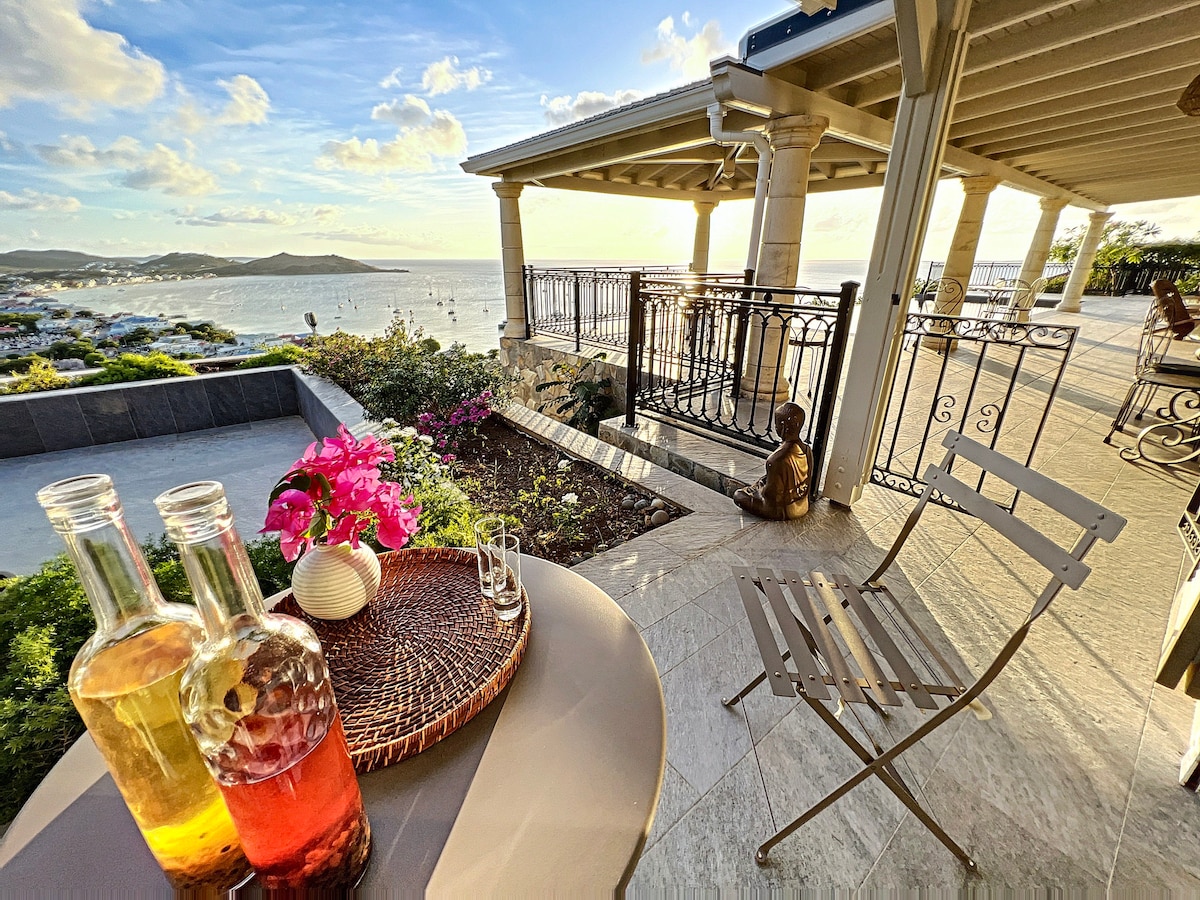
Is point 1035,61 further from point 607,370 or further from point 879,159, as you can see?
point 607,370

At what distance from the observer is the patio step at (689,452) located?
3133 millimetres

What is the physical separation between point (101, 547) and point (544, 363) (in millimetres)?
6472

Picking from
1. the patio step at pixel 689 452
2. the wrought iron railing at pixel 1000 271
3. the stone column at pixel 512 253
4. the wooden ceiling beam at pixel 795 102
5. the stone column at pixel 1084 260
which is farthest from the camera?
the wrought iron railing at pixel 1000 271

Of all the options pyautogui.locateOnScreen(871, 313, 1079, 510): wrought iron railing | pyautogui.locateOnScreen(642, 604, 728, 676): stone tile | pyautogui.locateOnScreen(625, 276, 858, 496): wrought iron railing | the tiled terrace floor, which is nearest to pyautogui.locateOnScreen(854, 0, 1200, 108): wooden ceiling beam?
pyautogui.locateOnScreen(871, 313, 1079, 510): wrought iron railing

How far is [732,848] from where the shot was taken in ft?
4.01

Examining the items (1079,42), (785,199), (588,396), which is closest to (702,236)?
(785,199)

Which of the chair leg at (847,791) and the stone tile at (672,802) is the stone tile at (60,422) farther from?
the chair leg at (847,791)

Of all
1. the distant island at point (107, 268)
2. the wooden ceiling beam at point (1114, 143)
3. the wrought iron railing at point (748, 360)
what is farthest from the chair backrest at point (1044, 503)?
the distant island at point (107, 268)

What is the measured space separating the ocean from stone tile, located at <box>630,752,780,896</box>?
9.00 feet

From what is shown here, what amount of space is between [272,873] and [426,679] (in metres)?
0.35

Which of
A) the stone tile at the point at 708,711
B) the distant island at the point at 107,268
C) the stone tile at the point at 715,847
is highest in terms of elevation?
the distant island at the point at 107,268

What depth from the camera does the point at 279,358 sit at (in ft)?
19.6

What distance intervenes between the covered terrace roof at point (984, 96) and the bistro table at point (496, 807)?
13.2 feet

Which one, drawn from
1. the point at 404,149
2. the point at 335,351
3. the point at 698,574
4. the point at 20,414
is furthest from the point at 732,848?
the point at 404,149
